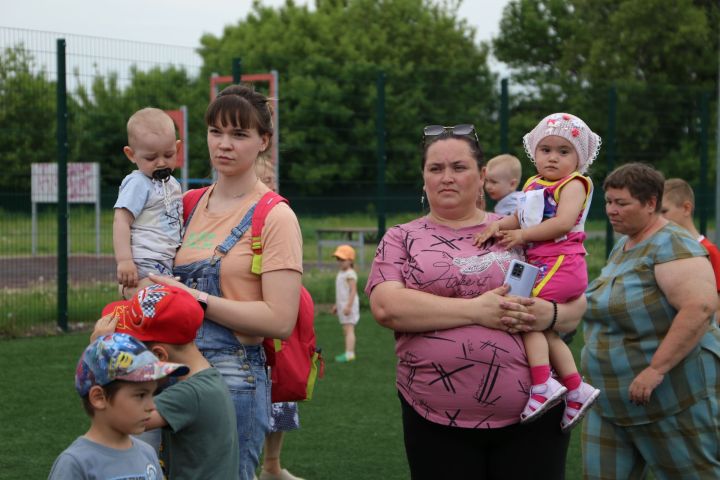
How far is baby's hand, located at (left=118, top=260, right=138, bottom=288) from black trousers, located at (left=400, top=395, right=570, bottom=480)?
1.08 m

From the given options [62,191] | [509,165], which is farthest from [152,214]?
[62,191]

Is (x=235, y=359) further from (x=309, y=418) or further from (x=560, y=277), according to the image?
(x=309, y=418)

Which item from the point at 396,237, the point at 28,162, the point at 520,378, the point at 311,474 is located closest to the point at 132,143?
the point at 396,237

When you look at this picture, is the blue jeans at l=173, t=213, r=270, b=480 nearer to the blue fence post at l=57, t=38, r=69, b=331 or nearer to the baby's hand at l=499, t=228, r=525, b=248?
the baby's hand at l=499, t=228, r=525, b=248

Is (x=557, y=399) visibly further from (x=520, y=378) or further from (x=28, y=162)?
(x=28, y=162)

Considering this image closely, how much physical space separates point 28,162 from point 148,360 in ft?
27.9

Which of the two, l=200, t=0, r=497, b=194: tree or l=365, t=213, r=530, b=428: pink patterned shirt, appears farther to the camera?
l=200, t=0, r=497, b=194: tree

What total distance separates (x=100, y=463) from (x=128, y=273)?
36.0 inches

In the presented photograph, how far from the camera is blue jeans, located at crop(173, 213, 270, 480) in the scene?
11.2ft

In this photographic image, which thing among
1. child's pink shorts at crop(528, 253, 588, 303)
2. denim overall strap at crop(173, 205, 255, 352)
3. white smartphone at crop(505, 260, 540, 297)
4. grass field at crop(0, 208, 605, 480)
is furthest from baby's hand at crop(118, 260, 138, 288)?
grass field at crop(0, 208, 605, 480)

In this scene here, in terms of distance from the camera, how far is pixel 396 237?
3.78 m

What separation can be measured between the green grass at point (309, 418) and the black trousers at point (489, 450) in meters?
2.65

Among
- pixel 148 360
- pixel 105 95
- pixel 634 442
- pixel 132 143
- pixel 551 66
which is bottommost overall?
pixel 634 442

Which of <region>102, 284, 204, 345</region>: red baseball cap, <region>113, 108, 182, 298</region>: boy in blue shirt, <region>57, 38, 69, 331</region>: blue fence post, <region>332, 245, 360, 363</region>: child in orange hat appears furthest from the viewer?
<region>57, 38, 69, 331</region>: blue fence post
